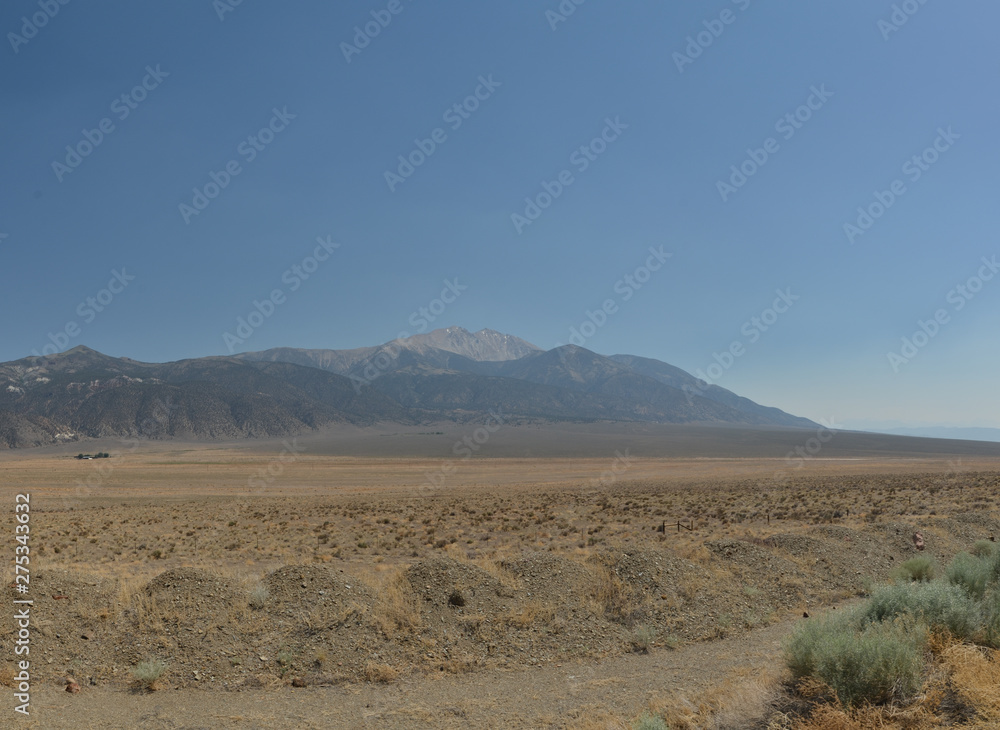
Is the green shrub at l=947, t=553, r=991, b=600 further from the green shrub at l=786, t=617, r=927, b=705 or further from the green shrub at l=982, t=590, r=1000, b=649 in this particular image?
the green shrub at l=786, t=617, r=927, b=705

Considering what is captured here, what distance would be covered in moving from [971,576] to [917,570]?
273 centimetres

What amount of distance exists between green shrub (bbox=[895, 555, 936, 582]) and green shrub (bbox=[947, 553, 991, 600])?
1399mm

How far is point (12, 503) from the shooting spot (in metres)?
34.8

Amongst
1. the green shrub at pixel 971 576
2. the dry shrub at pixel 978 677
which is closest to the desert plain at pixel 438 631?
the dry shrub at pixel 978 677

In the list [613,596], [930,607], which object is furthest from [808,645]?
[613,596]

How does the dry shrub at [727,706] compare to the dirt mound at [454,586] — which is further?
the dirt mound at [454,586]

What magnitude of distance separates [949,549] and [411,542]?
17.9 meters

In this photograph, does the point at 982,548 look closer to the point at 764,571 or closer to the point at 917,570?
the point at 917,570

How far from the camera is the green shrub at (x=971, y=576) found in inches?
360

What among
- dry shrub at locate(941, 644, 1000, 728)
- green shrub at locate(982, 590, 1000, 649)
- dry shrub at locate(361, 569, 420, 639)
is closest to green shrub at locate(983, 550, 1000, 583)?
green shrub at locate(982, 590, 1000, 649)

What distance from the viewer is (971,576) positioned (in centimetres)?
939

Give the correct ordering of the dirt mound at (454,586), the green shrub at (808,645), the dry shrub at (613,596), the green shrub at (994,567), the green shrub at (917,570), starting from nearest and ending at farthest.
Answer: the green shrub at (808,645) → the green shrub at (994,567) → the dirt mound at (454,586) → the dry shrub at (613,596) → the green shrub at (917,570)

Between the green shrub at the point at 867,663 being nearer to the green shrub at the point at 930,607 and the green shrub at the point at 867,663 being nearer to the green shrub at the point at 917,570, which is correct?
the green shrub at the point at 930,607

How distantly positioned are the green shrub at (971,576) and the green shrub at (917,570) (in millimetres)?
1399
